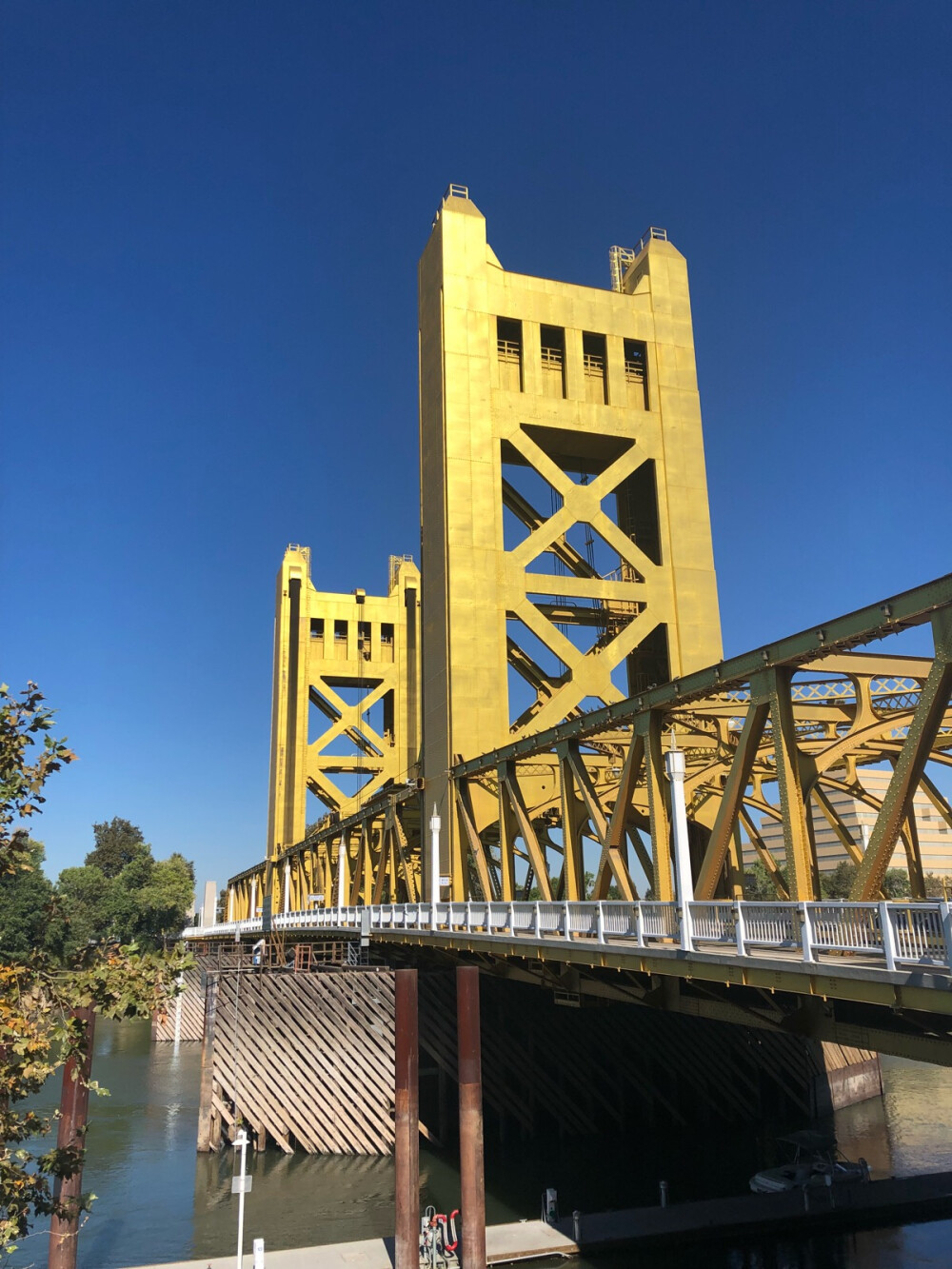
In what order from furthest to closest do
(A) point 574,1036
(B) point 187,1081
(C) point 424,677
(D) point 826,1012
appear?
(B) point 187,1081 < (C) point 424,677 < (A) point 574,1036 < (D) point 826,1012

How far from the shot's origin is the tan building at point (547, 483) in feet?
105

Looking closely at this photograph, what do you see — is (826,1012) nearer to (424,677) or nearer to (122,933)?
(424,677)

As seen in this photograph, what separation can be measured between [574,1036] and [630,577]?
14.8 m

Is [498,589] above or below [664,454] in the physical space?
below

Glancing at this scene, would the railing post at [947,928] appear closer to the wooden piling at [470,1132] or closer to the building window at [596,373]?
the wooden piling at [470,1132]

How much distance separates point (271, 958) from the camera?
40.6 metres

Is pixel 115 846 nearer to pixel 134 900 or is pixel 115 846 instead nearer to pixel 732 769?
pixel 134 900

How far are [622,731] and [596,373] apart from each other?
606 inches

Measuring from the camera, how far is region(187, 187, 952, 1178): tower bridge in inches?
463

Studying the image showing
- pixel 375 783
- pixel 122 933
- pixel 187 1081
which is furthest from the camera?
pixel 122 933

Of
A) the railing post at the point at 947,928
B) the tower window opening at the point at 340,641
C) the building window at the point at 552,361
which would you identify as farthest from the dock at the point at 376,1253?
the tower window opening at the point at 340,641

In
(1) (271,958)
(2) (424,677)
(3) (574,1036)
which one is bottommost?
(3) (574,1036)

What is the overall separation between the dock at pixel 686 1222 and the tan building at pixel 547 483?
12.0 metres

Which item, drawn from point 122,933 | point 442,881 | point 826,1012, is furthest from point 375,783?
point 826,1012
